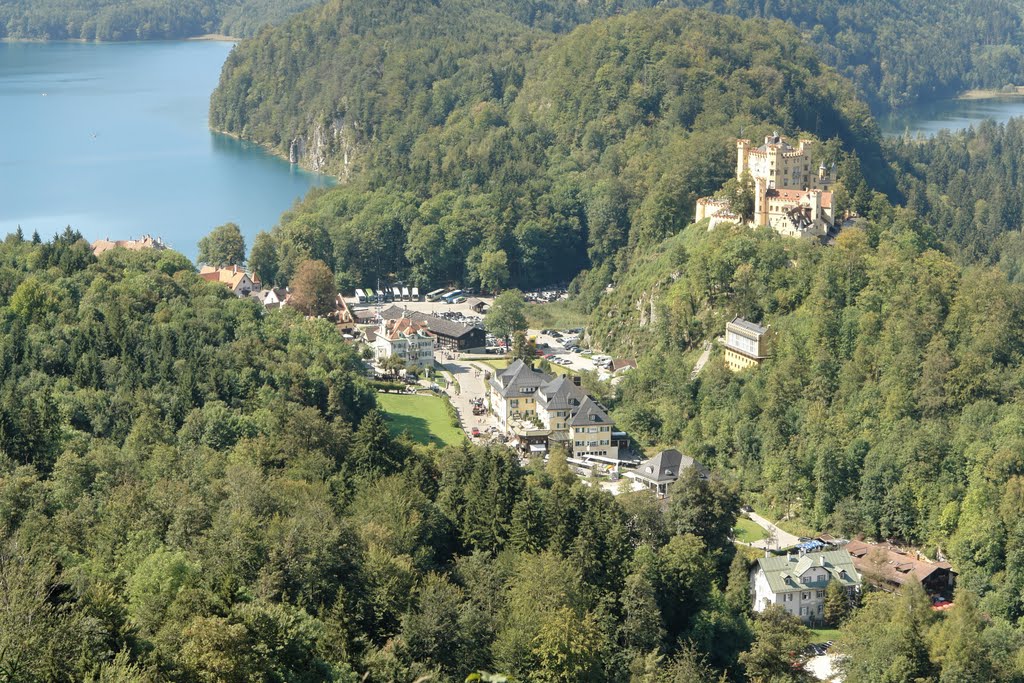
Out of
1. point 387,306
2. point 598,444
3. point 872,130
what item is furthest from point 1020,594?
point 872,130

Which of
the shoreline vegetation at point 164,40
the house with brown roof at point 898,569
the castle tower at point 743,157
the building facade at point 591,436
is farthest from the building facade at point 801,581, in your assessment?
the shoreline vegetation at point 164,40

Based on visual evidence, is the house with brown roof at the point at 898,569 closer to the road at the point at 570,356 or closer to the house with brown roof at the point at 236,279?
the road at the point at 570,356

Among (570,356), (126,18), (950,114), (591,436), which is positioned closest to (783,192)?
(570,356)

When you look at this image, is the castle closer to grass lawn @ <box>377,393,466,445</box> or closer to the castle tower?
the castle tower

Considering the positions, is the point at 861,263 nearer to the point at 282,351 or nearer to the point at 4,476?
the point at 282,351

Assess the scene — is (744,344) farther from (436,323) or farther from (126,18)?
(126,18)
